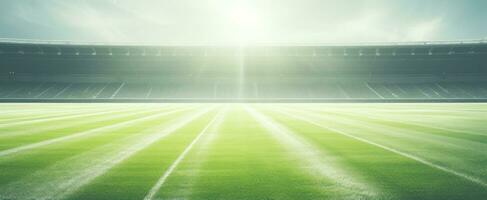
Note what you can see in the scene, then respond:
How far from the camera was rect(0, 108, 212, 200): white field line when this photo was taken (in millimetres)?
3284

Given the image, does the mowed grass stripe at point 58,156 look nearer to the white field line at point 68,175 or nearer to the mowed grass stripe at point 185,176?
the white field line at point 68,175

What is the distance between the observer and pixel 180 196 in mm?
3234

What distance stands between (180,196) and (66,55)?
167ft

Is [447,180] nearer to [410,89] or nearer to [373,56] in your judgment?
[373,56]

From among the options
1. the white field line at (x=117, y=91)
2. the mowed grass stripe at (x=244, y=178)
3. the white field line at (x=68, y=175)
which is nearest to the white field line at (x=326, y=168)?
the mowed grass stripe at (x=244, y=178)

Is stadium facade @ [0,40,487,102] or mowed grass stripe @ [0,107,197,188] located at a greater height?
stadium facade @ [0,40,487,102]

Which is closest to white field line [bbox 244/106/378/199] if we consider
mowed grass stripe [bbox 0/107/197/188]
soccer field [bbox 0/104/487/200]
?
soccer field [bbox 0/104/487/200]

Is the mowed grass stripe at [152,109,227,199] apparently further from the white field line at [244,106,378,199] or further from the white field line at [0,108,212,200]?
the white field line at [244,106,378,199]

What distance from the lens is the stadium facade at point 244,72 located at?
42.8m

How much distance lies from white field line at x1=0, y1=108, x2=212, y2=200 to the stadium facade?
119 feet

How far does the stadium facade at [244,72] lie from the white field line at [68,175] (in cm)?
3641

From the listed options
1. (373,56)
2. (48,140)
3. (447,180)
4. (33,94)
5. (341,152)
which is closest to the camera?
(447,180)

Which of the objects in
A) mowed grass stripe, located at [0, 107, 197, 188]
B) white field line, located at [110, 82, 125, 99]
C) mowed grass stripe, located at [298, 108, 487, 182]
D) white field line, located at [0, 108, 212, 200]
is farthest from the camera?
white field line, located at [110, 82, 125, 99]

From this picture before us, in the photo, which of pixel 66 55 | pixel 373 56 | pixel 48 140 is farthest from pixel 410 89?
pixel 66 55
